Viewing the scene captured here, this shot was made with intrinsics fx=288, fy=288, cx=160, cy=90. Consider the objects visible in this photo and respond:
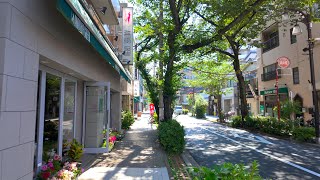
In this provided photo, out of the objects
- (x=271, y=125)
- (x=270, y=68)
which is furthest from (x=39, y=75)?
(x=270, y=68)

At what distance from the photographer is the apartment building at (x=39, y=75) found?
3.85 meters

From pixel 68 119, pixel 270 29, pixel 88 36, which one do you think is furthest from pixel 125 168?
pixel 270 29

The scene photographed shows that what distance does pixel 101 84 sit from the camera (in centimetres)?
1052

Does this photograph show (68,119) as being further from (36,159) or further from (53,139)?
(36,159)

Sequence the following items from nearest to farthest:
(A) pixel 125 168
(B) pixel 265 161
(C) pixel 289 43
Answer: (A) pixel 125 168 → (B) pixel 265 161 → (C) pixel 289 43

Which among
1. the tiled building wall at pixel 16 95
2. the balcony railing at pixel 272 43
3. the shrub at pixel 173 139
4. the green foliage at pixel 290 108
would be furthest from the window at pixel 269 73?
the tiled building wall at pixel 16 95

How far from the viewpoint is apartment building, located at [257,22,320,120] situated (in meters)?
22.0

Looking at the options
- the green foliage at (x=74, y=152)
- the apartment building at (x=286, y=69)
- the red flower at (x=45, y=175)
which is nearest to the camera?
the red flower at (x=45, y=175)

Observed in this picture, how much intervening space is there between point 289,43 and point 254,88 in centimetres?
1311

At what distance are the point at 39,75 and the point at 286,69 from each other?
23842 mm

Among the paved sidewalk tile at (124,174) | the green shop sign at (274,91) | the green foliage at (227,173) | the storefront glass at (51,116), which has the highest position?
the green shop sign at (274,91)

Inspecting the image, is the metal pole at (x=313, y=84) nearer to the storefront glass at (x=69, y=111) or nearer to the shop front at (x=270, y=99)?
the shop front at (x=270, y=99)

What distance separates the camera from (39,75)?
601 centimetres

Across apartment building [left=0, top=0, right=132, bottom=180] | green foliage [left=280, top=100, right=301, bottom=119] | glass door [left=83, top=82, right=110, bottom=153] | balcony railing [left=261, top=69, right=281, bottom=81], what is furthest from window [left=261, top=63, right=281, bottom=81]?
apartment building [left=0, top=0, right=132, bottom=180]
